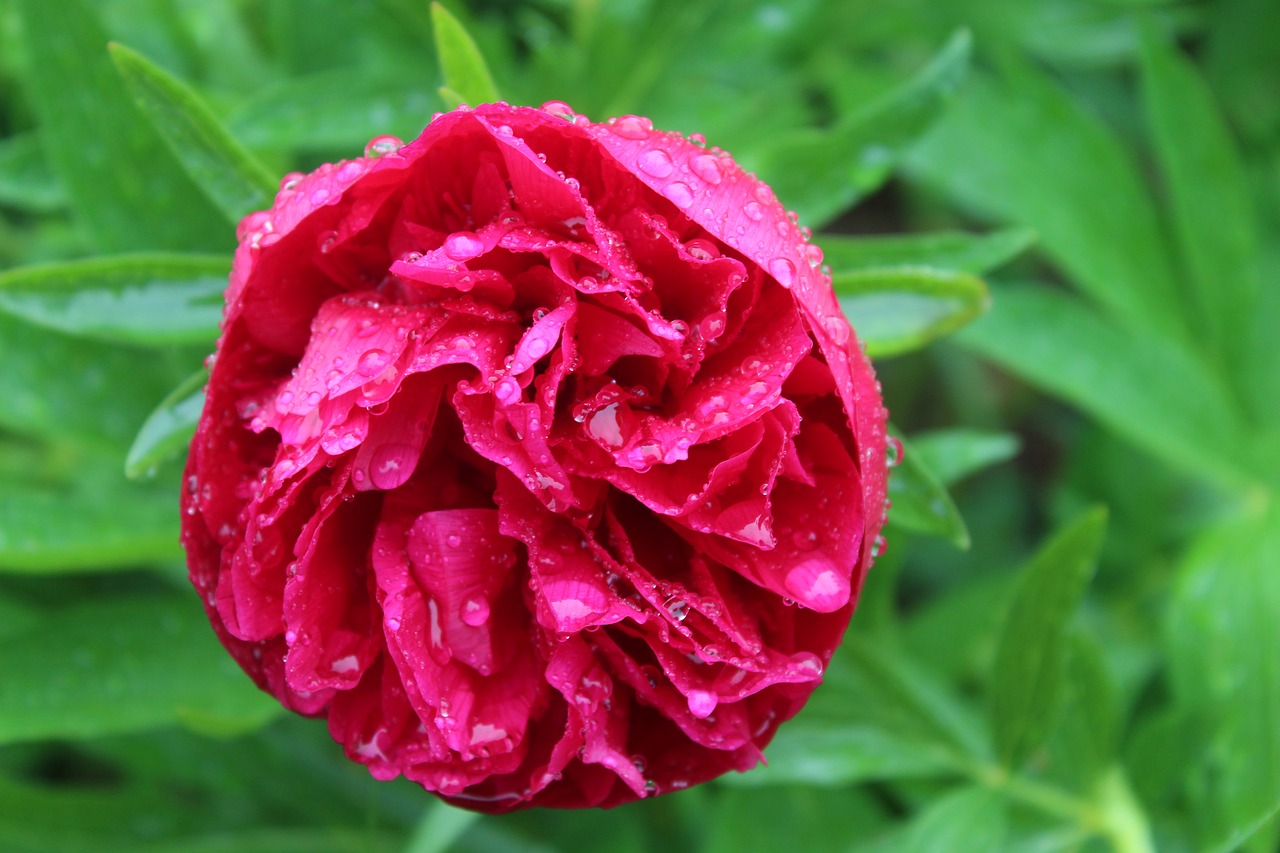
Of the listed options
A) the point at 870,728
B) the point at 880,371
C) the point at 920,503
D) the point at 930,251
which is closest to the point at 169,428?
the point at 920,503

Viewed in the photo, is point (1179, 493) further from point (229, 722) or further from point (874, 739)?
point (229, 722)

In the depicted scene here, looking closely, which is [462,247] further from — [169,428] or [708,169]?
[169,428]

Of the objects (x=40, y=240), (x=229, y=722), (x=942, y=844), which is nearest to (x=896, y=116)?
(x=942, y=844)

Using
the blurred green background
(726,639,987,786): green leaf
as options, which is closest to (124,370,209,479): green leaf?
the blurred green background

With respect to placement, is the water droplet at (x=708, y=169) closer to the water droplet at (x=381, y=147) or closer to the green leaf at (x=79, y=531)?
the water droplet at (x=381, y=147)

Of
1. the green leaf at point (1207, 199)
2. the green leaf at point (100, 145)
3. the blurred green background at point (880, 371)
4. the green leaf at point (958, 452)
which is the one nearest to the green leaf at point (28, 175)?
the blurred green background at point (880, 371)

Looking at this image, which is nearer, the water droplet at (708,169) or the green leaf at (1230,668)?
the water droplet at (708,169)

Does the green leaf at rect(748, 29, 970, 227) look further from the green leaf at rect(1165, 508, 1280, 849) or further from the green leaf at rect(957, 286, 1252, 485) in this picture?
the green leaf at rect(1165, 508, 1280, 849)
